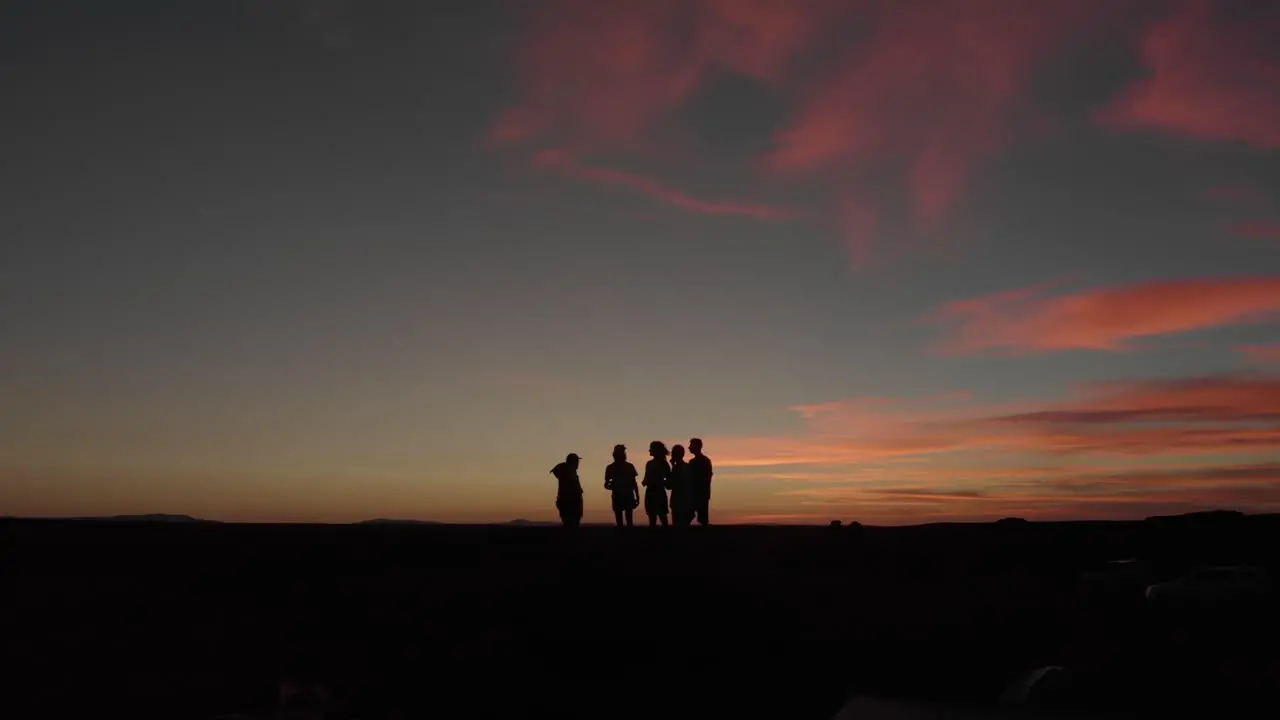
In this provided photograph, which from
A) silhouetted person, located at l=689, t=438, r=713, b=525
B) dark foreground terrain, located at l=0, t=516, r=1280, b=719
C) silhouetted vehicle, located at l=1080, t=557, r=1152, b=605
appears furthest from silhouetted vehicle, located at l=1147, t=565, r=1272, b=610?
silhouetted person, located at l=689, t=438, r=713, b=525

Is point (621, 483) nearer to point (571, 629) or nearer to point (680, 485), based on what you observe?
point (680, 485)

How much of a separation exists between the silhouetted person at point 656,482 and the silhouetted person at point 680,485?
0.21 metres

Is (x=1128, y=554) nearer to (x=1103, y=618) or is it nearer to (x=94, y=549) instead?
(x=1103, y=618)

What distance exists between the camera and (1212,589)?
1717cm

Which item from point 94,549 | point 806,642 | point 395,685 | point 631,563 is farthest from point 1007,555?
point 94,549

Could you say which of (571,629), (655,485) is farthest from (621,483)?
(571,629)

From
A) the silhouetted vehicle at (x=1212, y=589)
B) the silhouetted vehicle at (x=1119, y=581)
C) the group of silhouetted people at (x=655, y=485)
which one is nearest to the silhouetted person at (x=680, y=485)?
the group of silhouetted people at (x=655, y=485)

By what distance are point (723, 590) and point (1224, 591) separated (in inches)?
321

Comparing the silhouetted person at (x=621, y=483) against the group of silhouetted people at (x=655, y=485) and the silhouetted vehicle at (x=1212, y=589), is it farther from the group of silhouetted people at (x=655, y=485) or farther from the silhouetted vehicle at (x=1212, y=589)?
the silhouetted vehicle at (x=1212, y=589)

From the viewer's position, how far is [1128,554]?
25.7m

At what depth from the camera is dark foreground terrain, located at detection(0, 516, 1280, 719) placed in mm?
11398

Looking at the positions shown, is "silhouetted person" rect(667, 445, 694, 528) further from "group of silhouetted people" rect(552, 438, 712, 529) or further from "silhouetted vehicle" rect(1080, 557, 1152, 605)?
"silhouetted vehicle" rect(1080, 557, 1152, 605)

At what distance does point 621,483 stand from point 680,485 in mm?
1363

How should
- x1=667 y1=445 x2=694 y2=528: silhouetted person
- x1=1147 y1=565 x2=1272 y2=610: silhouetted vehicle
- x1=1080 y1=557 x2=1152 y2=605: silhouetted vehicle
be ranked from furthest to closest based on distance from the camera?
x1=667 y1=445 x2=694 y2=528: silhouetted person, x1=1080 y1=557 x2=1152 y2=605: silhouetted vehicle, x1=1147 y1=565 x2=1272 y2=610: silhouetted vehicle
